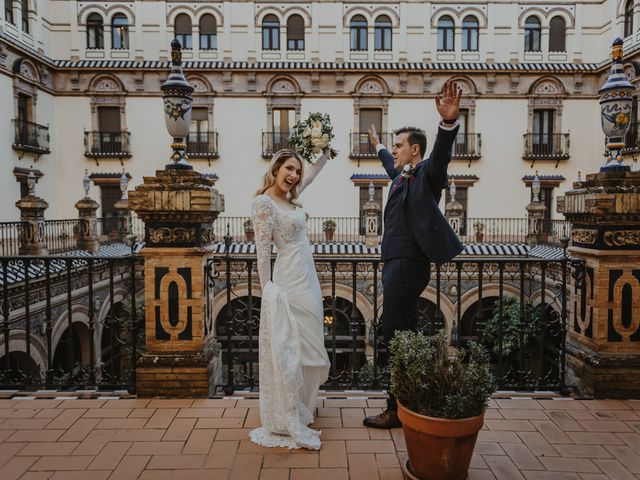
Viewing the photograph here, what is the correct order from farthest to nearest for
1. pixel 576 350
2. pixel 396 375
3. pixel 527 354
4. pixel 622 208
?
pixel 527 354 → pixel 576 350 → pixel 622 208 → pixel 396 375

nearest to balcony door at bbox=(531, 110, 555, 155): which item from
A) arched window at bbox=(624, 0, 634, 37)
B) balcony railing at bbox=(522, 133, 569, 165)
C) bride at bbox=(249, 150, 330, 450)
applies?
balcony railing at bbox=(522, 133, 569, 165)

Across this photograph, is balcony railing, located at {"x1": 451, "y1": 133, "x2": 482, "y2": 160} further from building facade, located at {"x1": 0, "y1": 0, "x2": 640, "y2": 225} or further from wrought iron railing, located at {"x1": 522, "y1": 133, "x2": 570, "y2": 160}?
wrought iron railing, located at {"x1": 522, "y1": 133, "x2": 570, "y2": 160}

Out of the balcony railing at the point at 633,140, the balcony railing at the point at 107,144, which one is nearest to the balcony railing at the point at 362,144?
the balcony railing at the point at 633,140

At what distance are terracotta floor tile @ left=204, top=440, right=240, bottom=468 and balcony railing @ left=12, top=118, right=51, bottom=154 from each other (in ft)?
61.7

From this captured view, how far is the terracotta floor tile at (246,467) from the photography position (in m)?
2.74

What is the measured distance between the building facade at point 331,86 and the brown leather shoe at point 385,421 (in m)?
18.2

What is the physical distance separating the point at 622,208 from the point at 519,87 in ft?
64.4

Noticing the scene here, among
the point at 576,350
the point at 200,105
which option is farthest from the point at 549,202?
the point at 576,350

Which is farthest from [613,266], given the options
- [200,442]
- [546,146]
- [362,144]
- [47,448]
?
[546,146]

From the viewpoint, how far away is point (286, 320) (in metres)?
3.10

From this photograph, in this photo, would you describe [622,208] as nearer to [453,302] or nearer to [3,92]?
[453,302]

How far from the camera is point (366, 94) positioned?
21.0 meters

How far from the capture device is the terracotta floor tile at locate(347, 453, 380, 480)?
108 inches

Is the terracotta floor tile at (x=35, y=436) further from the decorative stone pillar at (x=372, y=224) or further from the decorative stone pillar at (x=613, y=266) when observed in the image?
the decorative stone pillar at (x=372, y=224)
